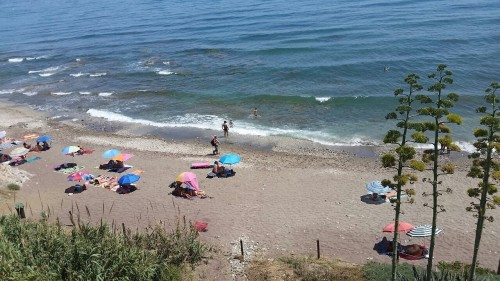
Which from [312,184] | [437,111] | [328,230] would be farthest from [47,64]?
[437,111]

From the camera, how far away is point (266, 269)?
1702cm

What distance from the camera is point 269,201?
79.1ft

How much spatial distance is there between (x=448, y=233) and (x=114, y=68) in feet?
169

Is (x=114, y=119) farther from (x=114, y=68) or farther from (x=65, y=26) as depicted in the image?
(x=65, y=26)

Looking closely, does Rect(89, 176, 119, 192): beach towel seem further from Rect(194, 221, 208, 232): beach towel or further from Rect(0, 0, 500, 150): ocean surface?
Rect(0, 0, 500, 150): ocean surface

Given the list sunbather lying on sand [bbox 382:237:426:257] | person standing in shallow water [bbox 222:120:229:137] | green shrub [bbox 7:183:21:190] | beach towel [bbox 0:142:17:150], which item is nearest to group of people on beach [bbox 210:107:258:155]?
person standing in shallow water [bbox 222:120:229:137]

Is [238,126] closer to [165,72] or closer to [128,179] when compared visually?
[128,179]

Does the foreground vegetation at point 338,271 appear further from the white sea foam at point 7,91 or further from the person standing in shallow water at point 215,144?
the white sea foam at point 7,91

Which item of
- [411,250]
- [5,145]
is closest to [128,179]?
[5,145]

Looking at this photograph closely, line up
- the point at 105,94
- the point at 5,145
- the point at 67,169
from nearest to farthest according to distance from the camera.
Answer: the point at 67,169, the point at 5,145, the point at 105,94

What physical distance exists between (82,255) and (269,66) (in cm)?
4239

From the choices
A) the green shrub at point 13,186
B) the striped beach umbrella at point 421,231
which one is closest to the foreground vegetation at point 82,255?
the striped beach umbrella at point 421,231

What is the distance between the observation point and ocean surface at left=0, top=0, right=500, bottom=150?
3947 cm

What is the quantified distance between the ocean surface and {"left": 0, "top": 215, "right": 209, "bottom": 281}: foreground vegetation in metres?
20.5
